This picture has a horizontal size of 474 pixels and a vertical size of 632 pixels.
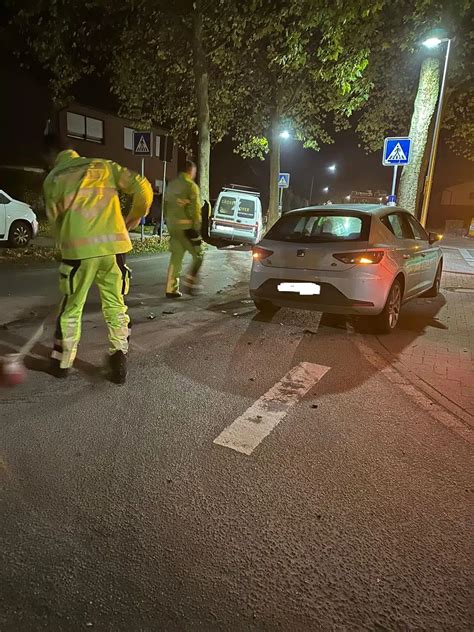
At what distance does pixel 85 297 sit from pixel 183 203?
3.40 meters

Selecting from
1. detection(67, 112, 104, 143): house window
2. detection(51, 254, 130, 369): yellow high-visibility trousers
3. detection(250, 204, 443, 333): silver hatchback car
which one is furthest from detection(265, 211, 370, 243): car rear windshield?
detection(67, 112, 104, 143): house window

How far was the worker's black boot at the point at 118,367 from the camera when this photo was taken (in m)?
4.37

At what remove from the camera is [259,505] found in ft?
9.11

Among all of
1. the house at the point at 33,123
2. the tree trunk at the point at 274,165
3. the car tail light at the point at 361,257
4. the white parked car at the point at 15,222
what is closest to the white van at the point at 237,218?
the tree trunk at the point at 274,165

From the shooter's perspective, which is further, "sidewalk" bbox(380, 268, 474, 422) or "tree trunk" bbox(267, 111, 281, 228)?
"tree trunk" bbox(267, 111, 281, 228)

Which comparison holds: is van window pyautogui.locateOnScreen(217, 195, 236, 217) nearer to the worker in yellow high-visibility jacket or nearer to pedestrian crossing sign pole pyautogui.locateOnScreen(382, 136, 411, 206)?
pedestrian crossing sign pole pyautogui.locateOnScreen(382, 136, 411, 206)

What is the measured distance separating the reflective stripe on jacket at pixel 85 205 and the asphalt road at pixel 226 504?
1.17 meters

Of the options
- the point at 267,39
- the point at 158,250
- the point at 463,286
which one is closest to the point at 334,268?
the point at 463,286

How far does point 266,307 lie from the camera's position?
282 inches

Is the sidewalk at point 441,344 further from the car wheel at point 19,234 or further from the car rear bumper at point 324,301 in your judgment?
the car wheel at point 19,234

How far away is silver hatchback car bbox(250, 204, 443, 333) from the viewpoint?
19.5 feet

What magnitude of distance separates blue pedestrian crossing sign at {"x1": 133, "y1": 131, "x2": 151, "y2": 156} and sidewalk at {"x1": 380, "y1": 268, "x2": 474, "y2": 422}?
7.57 metres

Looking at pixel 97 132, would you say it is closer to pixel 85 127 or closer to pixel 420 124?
pixel 85 127

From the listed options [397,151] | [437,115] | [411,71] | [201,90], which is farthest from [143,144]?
[411,71]
